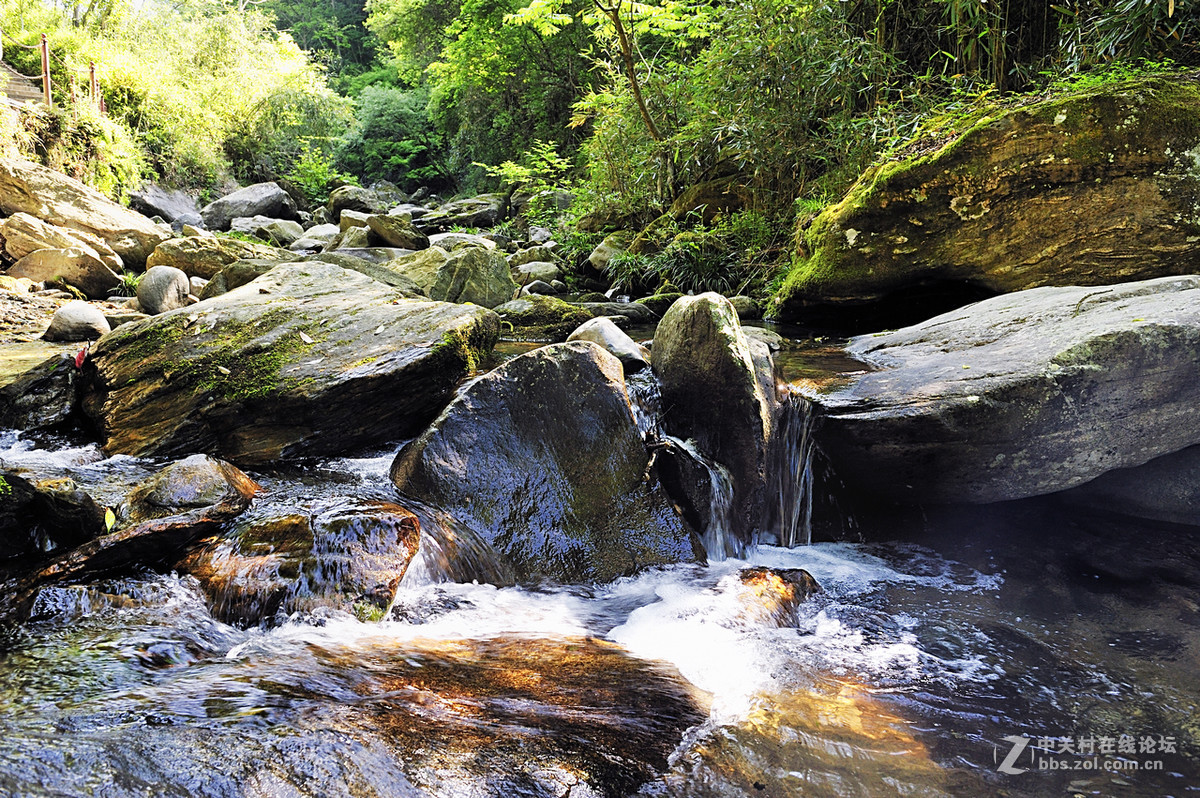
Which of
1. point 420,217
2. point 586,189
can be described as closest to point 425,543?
point 586,189

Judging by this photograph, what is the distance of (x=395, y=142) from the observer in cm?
2722

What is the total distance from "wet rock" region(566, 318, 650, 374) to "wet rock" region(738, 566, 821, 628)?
1849mm

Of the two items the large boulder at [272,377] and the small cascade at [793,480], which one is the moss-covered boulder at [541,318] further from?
the small cascade at [793,480]

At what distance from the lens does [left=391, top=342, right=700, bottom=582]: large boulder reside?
3428 millimetres

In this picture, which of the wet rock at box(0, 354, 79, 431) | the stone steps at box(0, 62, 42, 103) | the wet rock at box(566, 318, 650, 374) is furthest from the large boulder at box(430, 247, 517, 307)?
the stone steps at box(0, 62, 42, 103)

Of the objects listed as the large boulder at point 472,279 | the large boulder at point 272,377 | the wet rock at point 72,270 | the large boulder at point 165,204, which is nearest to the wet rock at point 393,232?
the wet rock at point 72,270

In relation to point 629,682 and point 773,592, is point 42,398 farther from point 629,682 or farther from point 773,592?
point 773,592

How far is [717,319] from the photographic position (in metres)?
3.95

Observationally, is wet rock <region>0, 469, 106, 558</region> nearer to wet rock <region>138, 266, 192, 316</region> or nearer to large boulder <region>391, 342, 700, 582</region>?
large boulder <region>391, 342, 700, 582</region>

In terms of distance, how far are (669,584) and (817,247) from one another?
4376 millimetres

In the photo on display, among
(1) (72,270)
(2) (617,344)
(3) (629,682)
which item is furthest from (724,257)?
(1) (72,270)

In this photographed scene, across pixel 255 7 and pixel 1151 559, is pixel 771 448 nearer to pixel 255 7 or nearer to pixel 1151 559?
pixel 1151 559

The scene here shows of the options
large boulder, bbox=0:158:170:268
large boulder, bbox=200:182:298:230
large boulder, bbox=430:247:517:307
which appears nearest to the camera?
large boulder, bbox=430:247:517:307

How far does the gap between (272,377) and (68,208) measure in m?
9.89
